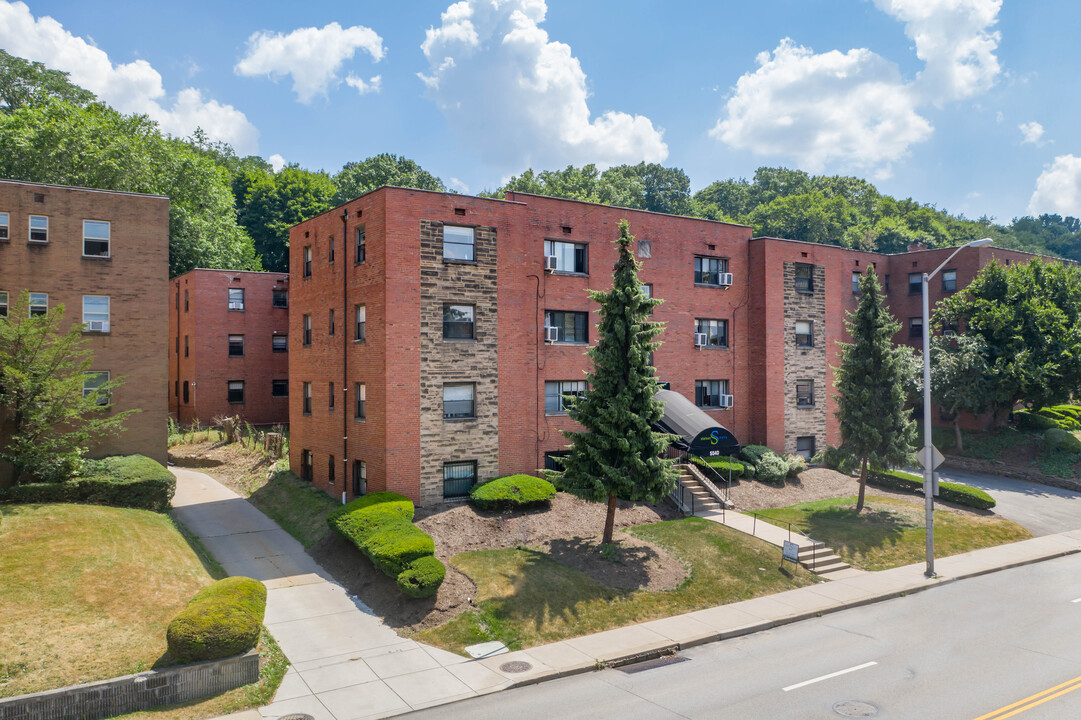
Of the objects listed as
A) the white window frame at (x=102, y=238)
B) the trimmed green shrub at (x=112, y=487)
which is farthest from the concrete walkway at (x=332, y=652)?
the white window frame at (x=102, y=238)

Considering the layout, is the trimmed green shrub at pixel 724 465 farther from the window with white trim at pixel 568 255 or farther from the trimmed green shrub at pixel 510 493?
the window with white trim at pixel 568 255

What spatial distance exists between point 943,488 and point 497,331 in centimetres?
2216

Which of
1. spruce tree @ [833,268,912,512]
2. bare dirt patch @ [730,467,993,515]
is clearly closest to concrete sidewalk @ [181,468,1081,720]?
bare dirt patch @ [730,467,993,515]

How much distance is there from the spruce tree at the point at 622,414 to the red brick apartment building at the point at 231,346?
102 feet

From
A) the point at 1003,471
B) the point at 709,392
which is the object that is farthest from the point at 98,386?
the point at 1003,471

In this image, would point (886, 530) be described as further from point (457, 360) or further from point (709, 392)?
point (457, 360)

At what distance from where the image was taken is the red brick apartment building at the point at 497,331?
24797 mm

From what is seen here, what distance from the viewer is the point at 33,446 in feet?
74.7

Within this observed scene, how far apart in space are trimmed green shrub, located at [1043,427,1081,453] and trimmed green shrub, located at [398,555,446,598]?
37455mm

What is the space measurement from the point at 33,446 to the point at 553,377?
18518 millimetres

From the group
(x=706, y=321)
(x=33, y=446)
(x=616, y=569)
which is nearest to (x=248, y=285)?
(x=33, y=446)

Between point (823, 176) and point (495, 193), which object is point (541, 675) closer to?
point (495, 193)

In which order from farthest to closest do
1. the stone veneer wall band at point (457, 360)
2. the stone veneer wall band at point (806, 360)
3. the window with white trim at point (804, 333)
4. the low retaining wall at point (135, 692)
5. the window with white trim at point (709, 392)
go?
1. the window with white trim at point (804, 333)
2. the stone veneer wall band at point (806, 360)
3. the window with white trim at point (709, 392)
4. the stone veneer wall band at point (457, 360)
5. the low retaining wall at point (135, 692)

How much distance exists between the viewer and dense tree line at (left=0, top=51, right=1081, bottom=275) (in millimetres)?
43500
